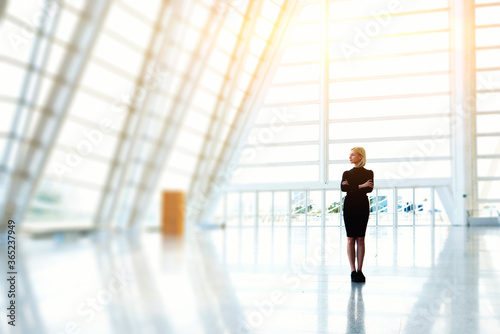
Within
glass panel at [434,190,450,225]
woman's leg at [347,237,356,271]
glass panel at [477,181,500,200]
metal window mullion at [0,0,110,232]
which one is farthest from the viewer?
glass panel at [434,190,450,225]

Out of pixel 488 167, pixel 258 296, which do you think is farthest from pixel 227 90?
pixel 258 296

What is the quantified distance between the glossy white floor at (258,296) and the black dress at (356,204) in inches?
25.1

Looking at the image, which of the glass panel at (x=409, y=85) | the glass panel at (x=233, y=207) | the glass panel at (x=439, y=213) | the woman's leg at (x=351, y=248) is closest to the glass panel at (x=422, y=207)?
the glass panel at (x=439, y=213)

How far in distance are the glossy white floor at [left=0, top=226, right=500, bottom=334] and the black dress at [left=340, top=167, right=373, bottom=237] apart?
639 mm

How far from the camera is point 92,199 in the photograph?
17.2m

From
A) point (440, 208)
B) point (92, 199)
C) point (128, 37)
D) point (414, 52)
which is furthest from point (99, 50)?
point (440, 208)

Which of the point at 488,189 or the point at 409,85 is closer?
the point at 488,189

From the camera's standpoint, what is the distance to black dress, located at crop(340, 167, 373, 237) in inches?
227

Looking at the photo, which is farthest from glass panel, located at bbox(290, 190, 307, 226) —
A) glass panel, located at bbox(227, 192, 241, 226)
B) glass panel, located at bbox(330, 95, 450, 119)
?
glass panel, located at bbox(330, 95, 450, 119)

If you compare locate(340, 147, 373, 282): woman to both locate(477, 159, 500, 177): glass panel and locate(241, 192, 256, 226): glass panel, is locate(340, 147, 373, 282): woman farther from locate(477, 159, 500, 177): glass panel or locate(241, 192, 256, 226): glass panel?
locate(477, 159, 500, 177): glass panel

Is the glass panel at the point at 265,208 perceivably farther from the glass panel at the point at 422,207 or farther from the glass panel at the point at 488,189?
the glass panel at the point at 488,189

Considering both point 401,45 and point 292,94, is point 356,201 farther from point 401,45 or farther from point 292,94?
point 401,45

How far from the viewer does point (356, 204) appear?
5781mm

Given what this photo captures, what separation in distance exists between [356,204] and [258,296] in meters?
1.62
